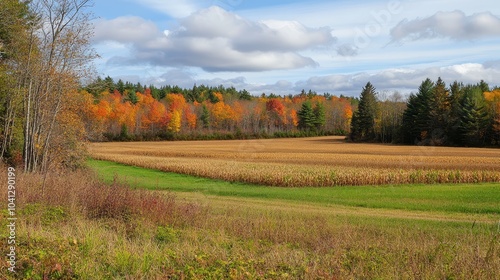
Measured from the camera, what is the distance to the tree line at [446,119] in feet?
230

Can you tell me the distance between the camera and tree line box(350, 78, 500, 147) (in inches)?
2766

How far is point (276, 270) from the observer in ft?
19.8

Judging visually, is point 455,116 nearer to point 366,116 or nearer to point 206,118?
point 366,116

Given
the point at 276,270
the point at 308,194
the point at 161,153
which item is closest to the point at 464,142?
the point at 161,153

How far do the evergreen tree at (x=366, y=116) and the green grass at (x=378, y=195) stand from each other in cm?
6839

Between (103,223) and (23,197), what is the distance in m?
3.00

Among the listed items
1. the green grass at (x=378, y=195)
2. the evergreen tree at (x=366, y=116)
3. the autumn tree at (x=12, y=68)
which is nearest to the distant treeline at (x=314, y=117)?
the evergreen tree at (x=366, y=116)

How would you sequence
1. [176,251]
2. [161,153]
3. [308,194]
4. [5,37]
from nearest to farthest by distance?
[176,251] → [5,37] → [308,194] → [161,153]

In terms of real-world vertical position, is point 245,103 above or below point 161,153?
above

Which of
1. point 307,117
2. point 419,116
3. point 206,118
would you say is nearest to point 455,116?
point 419,116

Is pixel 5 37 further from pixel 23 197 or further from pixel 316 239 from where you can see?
pixel 316 239

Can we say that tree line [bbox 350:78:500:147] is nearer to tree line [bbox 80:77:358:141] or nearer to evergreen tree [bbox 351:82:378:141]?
evergreen tree [bbox 351:82:378:141]

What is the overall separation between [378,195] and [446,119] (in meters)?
58.1

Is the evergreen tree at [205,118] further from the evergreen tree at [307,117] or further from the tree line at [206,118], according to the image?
the evergreen tree at [307,117]
